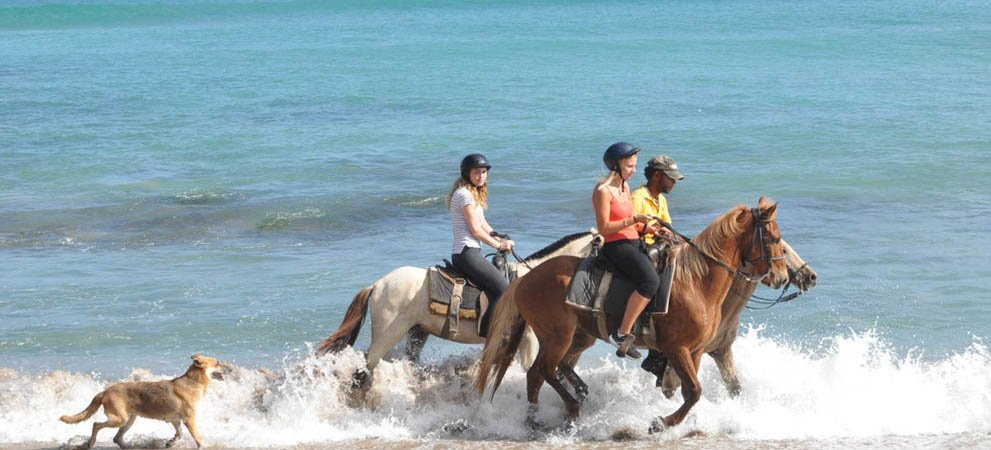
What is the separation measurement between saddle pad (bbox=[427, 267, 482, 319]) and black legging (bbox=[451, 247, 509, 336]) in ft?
0.33

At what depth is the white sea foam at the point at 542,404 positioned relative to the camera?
29.2ft

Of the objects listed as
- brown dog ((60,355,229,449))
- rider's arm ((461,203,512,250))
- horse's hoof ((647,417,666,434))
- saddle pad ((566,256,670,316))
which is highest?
rider's arm ((461,203,512,250))

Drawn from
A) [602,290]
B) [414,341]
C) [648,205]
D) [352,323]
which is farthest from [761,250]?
[352,323]

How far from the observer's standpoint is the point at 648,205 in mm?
8836

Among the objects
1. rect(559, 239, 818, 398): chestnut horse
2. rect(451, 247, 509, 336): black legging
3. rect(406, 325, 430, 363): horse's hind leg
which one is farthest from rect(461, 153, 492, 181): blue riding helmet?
rect(559, 239, 818, 398): chestnut horse

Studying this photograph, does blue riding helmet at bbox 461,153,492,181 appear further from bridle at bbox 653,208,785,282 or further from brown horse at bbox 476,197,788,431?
bridle at bbox 653,208,785,282

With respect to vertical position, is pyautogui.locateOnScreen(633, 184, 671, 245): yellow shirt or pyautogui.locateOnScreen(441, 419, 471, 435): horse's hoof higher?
pyautogui.locateOnScreen(633, 184, 671, 245): yellow shirt

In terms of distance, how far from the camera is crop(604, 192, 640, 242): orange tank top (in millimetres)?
8250

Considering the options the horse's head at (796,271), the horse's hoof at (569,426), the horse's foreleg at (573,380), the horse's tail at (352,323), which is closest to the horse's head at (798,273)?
the horse's head at (796,271)

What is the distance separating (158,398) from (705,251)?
3989mm

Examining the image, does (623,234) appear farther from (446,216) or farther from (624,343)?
(446,216)

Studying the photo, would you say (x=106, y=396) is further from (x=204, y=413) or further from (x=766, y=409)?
(x=766, y=409)

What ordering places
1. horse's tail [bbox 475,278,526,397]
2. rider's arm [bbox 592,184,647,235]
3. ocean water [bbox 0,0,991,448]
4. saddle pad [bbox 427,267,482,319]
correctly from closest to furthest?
1. rider's arm [bbox 592,184,647,235]
2. horse's tail [bbox 475,278,526,397]
3. saddle pad [bbox 427,267,482,319]
4. ocean water [bbox 0,0,991,448]

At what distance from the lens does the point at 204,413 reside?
9.38 m
